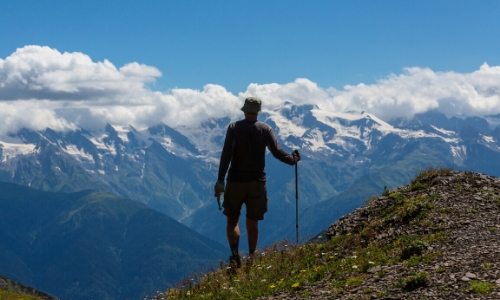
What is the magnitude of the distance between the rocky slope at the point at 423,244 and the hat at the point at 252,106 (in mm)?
3717

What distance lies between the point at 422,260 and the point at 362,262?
3.82 ft

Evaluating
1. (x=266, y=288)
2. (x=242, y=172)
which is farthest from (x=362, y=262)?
(x=242, y=172)

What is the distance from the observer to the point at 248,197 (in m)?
13.4

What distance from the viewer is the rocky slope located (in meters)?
9.04

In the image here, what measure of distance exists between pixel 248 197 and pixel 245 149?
3.80ft

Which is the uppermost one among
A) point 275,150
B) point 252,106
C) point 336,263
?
point 252,106

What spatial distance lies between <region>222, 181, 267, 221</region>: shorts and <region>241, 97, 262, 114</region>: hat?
5.48 ft

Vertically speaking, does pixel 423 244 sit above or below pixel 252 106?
below

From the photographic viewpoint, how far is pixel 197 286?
41.4 ft

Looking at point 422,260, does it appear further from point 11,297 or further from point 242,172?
point 11,297

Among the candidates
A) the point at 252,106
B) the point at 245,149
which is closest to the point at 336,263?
the point at 245,149

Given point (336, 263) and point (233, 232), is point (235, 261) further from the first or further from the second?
point (336, 263)

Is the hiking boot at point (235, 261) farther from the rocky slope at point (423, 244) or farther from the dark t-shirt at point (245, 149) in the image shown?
the rocky slope at point (423, 244)

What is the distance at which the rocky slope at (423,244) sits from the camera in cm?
904
